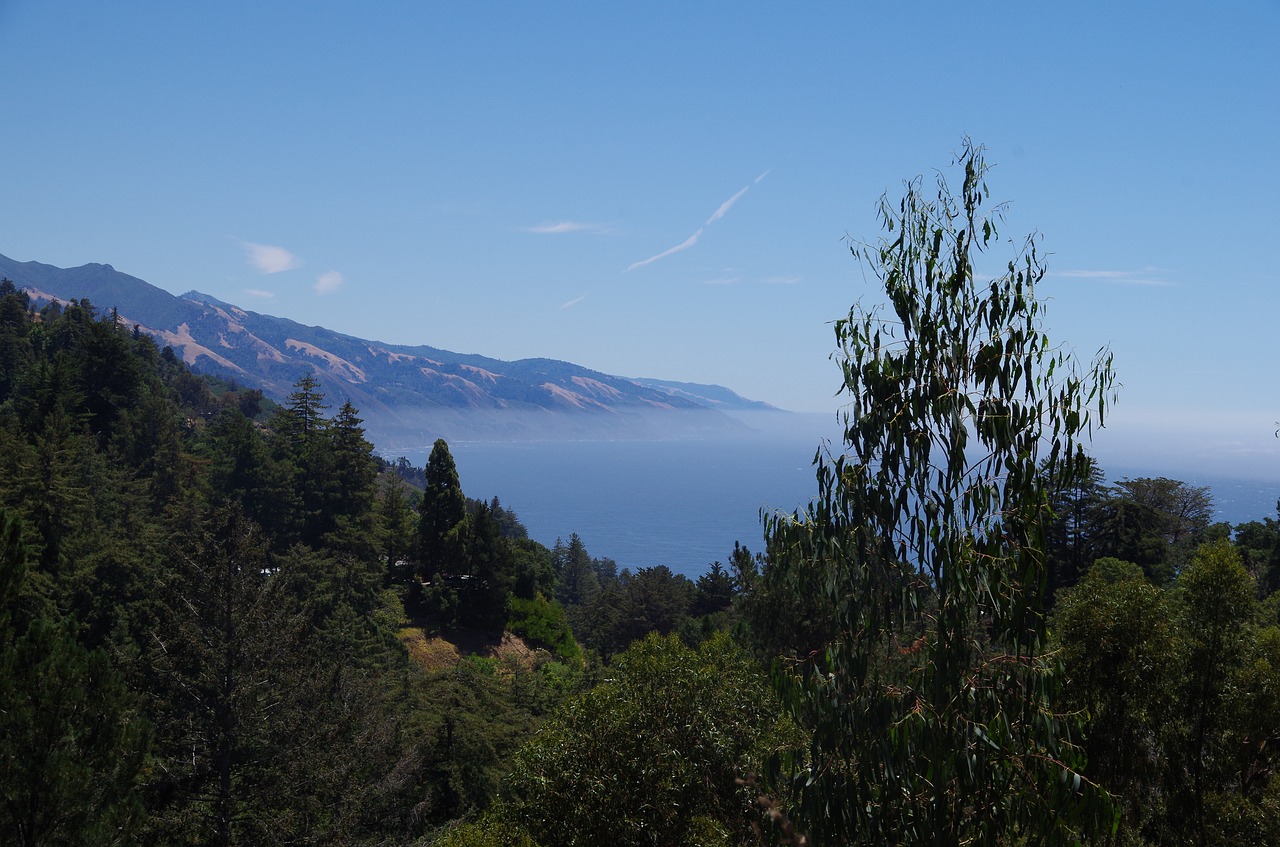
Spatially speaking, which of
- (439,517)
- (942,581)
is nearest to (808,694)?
(942,581)

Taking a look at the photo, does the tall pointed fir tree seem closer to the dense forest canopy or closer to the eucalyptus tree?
the dense forest canopy

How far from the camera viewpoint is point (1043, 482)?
6262 millimetres

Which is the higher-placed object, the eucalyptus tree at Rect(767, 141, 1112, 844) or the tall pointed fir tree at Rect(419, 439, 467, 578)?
the eucalyptus tree at Rect(767, 141, 1112, 844)

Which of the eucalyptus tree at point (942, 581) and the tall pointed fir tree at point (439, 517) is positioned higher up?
the eucalyptus tree at point (942, 581)

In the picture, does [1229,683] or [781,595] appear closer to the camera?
[1229,683]

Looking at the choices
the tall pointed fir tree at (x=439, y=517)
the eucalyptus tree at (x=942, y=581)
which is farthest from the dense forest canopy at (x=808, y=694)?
the tall pointed fir tree at (x=439, y=517)

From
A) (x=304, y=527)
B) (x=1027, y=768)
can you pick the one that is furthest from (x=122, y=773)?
(x=304, y=527)

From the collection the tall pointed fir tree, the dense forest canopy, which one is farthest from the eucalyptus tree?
the tall pointed fir tree

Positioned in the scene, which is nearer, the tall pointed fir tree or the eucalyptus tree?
the eucalyptus tree

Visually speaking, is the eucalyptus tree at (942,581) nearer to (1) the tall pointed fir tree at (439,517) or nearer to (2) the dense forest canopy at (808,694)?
(2) the dense forest canopy at (808,694)

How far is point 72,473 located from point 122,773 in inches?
1128

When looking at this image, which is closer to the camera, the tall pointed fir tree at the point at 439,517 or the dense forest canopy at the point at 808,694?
the dense forest canopy at the point at 808,694

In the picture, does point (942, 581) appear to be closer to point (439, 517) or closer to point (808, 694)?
point (808, 694)

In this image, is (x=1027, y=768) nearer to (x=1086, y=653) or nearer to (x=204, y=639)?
(x=1086, y=653)
